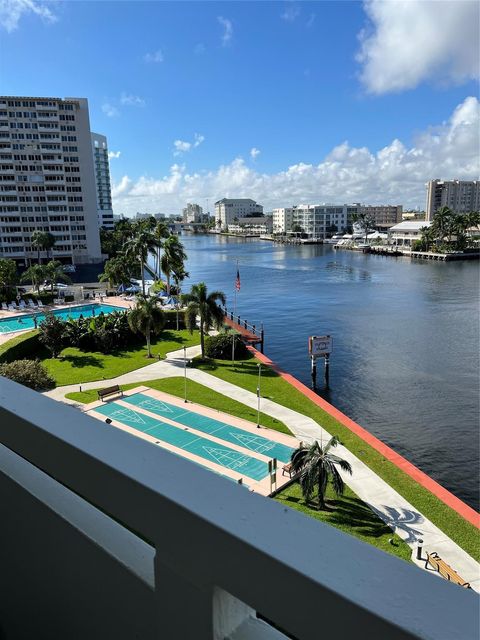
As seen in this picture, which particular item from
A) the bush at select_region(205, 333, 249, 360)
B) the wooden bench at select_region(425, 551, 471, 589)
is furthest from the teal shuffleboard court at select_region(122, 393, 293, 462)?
the bush at select_region(205, 333, 249, 360)

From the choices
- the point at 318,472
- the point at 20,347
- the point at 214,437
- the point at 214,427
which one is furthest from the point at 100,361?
the point at 318,472

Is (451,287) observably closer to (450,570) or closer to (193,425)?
(193,425)

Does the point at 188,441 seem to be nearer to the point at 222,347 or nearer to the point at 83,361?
the point at 222,347

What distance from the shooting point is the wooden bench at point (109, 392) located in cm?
2466

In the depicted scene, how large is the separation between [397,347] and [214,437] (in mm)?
23925

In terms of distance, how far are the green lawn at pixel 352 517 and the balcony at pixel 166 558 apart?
12.1m

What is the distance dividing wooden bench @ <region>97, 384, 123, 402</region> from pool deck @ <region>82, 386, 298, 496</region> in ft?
0.96

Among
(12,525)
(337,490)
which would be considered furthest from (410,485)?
(12,525)

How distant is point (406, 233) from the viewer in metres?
138

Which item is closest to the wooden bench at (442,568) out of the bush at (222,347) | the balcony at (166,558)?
the balcony at (166,558)

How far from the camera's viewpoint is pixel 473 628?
79 cm

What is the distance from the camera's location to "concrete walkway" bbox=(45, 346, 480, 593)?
13.2m

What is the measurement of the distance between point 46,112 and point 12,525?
94.2 m

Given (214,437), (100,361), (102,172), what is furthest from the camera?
(102,172)
